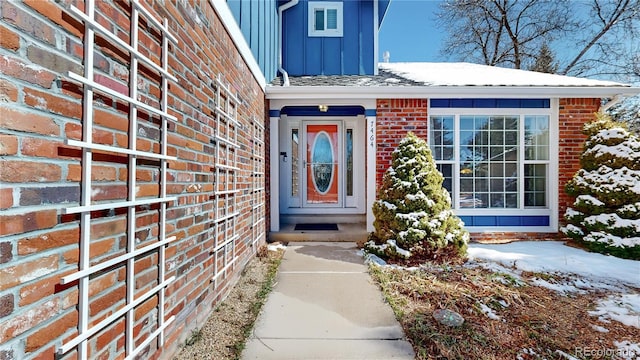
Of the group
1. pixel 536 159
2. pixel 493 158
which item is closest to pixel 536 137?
pixel 536 159

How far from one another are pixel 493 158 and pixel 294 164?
396cm

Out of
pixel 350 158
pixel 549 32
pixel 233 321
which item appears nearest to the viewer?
pixel 233 321

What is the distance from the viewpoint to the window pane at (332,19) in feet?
21.9

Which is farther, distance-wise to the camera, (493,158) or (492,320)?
(493,158)

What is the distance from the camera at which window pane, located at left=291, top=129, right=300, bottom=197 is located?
6.63 m

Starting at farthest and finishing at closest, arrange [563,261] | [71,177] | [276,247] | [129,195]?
[276,247] → [563,261] → [129,195] → [71,177]

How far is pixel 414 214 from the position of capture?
14.1 ft

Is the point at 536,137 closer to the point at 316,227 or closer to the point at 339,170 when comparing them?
the point at 339,170

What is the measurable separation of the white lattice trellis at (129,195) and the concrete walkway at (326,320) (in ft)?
2.85

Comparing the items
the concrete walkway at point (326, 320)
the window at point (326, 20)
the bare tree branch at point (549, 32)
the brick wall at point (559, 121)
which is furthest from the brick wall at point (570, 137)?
the bare tree branch at point (549, 32)

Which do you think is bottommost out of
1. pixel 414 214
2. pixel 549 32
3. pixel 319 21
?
pixel 414 214

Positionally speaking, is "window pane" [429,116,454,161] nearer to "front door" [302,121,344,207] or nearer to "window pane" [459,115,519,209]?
"window pane" [459,115,519,209]

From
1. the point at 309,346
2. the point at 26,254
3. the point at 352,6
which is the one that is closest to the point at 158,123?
the point at 26,254

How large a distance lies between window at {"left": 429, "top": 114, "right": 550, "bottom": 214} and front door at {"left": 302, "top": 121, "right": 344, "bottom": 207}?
2.06m
